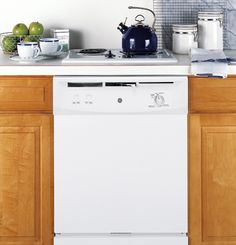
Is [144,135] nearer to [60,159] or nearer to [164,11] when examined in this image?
[60,159]

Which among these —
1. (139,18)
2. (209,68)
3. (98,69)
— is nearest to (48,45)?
(98,69)

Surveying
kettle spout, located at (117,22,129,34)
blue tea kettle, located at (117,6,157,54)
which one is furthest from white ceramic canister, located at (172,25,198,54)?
kettle spout, located at (117,22,129,34)

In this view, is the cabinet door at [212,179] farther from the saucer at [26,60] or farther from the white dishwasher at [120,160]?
the saucer at [26,60]

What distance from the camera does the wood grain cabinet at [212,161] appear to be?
10.0 feet

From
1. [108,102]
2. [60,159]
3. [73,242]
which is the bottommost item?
[73,242]

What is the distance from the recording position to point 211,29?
3.46 m

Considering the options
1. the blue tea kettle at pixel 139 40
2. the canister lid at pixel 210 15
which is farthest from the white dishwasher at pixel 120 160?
the canister lid at pixel 210 15

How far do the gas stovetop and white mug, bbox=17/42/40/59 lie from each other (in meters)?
0.15

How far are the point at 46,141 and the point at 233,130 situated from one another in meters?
0.86

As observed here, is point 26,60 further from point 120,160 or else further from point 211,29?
point 211,29

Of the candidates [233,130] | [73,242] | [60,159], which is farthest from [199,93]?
[73,242]

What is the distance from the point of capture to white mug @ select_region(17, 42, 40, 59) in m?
3.15

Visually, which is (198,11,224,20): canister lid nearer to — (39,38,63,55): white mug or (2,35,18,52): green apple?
(39,38,63,55): white mug

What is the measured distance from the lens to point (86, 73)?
3.03 m
